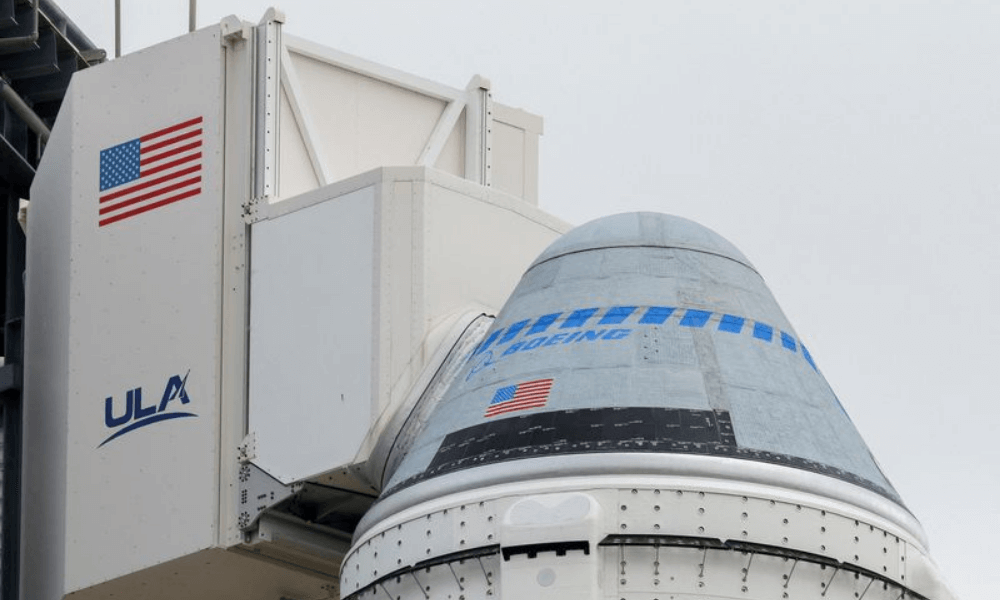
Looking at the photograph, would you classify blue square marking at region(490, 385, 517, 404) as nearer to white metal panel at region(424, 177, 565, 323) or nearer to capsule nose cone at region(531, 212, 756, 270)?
capsule nose cone at region(531, 212, 756, 270)

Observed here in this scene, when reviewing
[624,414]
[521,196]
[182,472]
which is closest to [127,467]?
[182,472]

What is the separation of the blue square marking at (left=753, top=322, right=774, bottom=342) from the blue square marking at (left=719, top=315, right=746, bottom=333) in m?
0.13

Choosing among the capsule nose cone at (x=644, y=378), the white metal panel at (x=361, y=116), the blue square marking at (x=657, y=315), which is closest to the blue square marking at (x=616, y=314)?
the capsule nose cone at (x=644, y=378)

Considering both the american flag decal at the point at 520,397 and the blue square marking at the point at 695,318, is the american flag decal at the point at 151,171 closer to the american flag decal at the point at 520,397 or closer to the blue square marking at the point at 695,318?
the american flag decal at the point at 520,397

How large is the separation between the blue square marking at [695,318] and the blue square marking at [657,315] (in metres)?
0.14

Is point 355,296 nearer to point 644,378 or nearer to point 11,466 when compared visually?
point 644,378

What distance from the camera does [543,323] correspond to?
21734mm

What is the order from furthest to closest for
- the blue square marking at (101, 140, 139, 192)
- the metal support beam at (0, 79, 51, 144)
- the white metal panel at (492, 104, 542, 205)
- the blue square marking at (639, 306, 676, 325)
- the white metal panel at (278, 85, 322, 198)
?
the metal support beam at (0, 79, 51, 144), the white metal panel at (492, 104, 542, 205), the blue square marking at (101, 140, 139, 192), the white metal panel at (278, 85, 322, 198), the blue square marking at (639, 306, 676, 325)

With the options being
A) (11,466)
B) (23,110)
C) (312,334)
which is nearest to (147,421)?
(312,334)

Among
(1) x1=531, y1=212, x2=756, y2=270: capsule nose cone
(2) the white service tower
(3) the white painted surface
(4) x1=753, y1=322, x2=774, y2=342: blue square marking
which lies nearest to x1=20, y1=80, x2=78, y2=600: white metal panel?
(2) the white service tower

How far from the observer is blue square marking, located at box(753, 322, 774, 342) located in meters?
21.5

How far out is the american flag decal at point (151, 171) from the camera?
1041 inches

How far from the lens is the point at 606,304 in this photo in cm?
2156

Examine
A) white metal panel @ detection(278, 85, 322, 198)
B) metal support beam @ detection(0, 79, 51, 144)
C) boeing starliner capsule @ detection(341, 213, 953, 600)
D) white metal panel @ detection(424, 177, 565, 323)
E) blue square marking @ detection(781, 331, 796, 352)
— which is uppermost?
metal support beam @ detection(0, 79, 51, 144)
